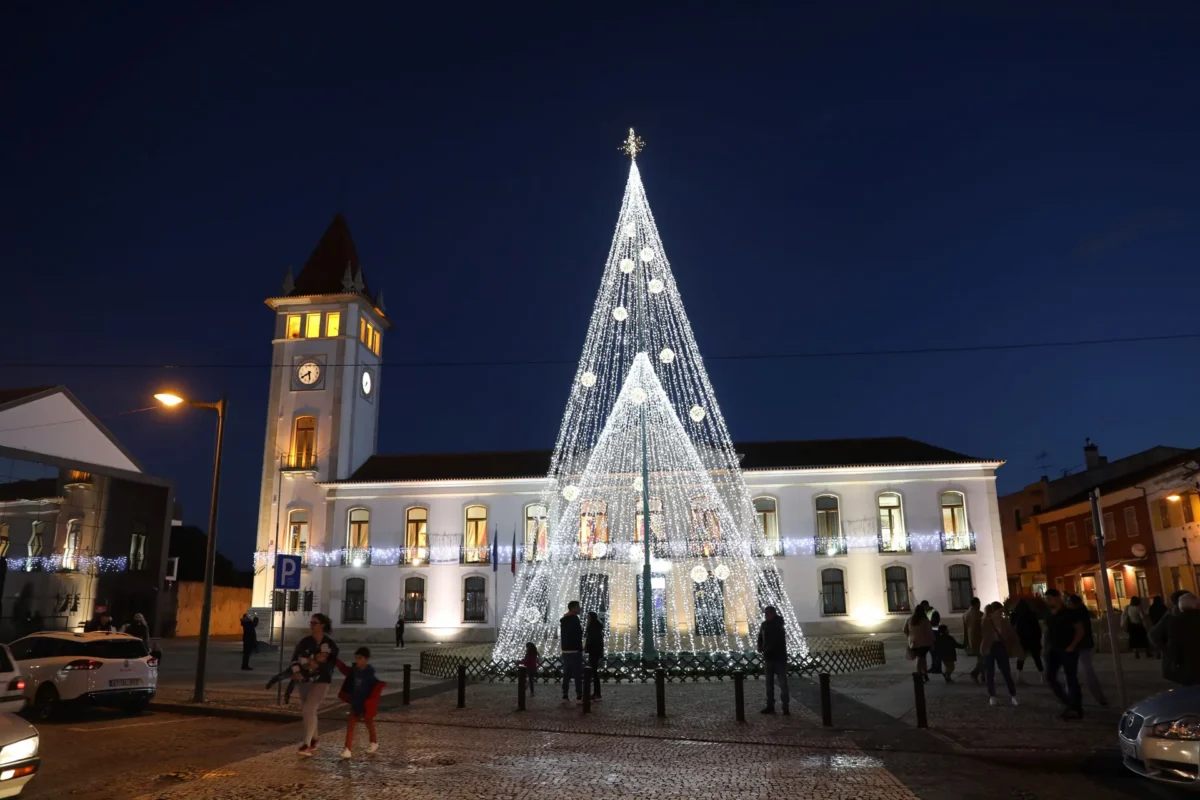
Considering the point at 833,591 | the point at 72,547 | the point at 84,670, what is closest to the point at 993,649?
the point at 84,670

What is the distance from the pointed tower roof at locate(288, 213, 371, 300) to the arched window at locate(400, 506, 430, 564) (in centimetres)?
1154

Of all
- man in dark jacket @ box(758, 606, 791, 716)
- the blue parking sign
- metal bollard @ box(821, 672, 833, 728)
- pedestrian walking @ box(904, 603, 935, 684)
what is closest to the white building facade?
pedestrian walking @ box(904, 603, 935, 684)

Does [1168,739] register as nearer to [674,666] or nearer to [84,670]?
[674,666]

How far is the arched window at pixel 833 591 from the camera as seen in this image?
34.6m

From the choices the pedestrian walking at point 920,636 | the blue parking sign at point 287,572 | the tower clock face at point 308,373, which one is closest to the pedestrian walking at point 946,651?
the pedestrian walking at point 920,636

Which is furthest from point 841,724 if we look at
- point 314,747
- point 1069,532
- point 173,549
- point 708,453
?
point 173,549

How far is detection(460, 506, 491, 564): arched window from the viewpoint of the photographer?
36656mm

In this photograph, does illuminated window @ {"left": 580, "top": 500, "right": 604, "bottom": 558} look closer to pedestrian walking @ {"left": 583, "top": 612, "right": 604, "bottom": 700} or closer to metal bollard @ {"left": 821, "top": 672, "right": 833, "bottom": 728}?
pedestrian walking @ {"left": 583, "top": 612, "right": 604, "bottom": 700}

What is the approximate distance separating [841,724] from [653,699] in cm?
416

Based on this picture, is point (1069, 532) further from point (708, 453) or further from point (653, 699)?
point (653, 699)

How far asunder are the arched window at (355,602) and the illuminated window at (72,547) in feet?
34.4

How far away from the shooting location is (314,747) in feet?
31.8

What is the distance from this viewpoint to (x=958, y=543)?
34.5 metres

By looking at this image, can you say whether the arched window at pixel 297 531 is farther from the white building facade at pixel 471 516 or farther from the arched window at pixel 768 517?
the arched window at pixel 768 517
